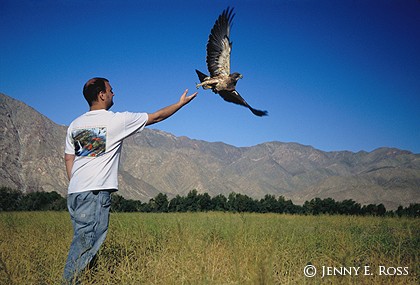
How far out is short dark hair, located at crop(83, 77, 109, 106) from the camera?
4188mm

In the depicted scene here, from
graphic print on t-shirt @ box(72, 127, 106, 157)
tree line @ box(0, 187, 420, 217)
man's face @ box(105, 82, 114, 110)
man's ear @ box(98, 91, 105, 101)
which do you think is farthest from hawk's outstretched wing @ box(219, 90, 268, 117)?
tree line @ box(0, 187, 420, 217)

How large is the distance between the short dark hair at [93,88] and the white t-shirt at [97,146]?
18 cm

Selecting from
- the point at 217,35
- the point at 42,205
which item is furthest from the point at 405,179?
the point at 217,35

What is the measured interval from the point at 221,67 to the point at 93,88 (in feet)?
15.0

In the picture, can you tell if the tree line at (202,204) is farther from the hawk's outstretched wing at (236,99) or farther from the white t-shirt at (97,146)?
the white t-shirt at (97,146)

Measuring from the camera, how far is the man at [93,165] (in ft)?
12.8

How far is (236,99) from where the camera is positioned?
7676 mm

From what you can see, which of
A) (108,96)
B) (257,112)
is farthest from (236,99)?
(108,96)

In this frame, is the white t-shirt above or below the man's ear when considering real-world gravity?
below

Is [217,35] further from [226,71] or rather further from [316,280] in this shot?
[316,280]

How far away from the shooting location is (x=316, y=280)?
425 centimetres

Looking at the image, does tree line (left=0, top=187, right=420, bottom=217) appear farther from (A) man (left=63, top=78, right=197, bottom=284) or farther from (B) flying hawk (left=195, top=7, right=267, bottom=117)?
(A) man (left=63, top=78, right=197, bottom=284)

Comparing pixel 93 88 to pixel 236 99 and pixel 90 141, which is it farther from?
pixel 236 99

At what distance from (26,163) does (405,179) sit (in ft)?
585
